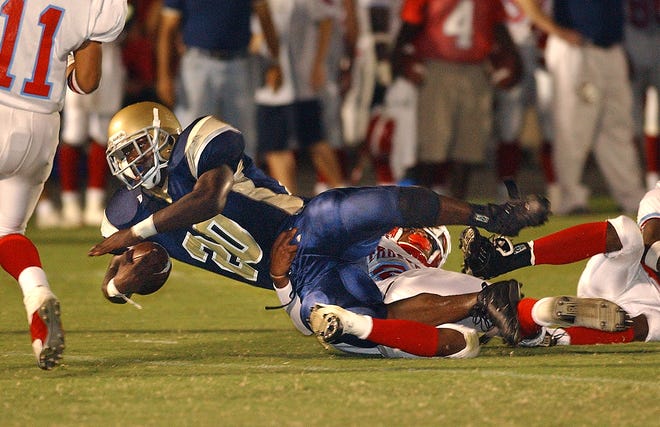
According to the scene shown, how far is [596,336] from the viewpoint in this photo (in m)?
5.56

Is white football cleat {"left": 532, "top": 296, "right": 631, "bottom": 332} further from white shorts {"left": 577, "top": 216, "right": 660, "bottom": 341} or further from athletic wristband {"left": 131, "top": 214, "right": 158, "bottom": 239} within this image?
athletic wristband {"left": 131, "top": 214, "right": 158, "bottom": 239}

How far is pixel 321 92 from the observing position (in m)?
10.9

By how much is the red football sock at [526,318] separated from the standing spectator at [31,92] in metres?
1.67

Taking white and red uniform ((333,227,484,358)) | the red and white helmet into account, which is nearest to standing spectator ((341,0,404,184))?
the red and white helmet

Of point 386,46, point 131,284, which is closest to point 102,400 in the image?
point 131,284

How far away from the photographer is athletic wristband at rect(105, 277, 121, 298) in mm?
5586

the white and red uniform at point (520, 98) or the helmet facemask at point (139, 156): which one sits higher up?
the helmet facemask at point (139, 156)

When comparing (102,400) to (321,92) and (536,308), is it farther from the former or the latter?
(321,92)

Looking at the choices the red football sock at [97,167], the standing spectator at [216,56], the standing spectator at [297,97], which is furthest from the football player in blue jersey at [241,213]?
the red football sock at [97,167]

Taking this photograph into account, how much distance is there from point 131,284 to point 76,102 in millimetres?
4964

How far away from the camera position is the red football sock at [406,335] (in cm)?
516

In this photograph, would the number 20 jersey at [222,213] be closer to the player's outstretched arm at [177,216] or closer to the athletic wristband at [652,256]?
the player's outstretched arm at [177,216]

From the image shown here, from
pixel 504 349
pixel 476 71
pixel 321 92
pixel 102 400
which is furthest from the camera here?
pixel 321 92

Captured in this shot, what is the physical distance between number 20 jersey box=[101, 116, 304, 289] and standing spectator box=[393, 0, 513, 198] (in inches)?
172
